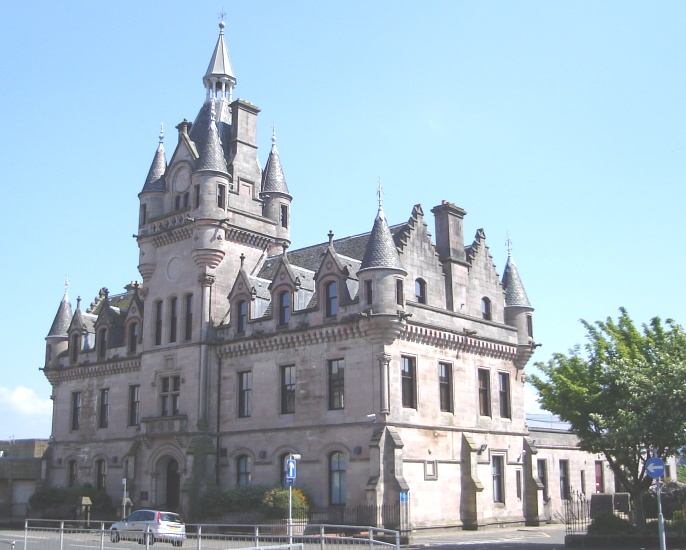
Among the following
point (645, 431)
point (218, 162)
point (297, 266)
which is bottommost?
point (645, 431)

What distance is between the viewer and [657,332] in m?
32.2

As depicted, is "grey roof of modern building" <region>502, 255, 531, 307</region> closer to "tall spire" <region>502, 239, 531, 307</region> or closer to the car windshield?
"tall spire" <region>502, 239, 531, 307</region>

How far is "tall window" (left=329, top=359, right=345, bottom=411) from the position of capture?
127 ft

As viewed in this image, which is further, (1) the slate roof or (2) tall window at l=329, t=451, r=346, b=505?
(1) the slate roof

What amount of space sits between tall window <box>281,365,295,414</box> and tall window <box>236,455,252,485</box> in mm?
3559

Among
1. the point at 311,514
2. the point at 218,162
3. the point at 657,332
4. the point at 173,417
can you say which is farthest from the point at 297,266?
the point at 657,332

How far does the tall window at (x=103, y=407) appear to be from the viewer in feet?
173

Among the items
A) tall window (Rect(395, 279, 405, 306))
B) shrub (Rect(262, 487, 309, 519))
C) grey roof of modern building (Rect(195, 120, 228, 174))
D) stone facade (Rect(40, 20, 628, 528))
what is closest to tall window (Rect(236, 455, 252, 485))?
stone facade (Rect(40, 20, 628, 528))

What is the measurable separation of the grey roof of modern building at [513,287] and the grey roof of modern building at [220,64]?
2133 cm

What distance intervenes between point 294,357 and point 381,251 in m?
7.43

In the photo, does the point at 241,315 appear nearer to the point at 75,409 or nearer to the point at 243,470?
the point at 243,470

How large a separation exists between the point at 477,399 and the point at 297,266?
1262cm

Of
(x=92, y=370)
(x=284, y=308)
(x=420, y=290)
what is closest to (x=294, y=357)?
(x=284, y=308)

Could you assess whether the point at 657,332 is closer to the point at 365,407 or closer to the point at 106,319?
the point at 365,407
